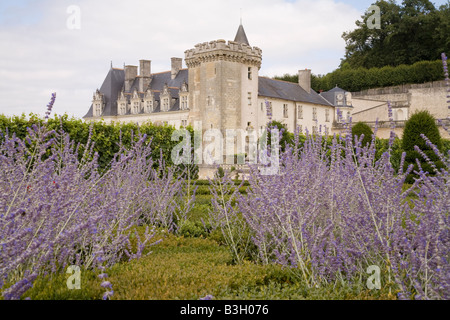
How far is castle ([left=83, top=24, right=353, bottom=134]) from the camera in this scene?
35.6 m

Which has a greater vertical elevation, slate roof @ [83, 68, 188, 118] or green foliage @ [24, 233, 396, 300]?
slate roof @ [83, 68, 188, 118]

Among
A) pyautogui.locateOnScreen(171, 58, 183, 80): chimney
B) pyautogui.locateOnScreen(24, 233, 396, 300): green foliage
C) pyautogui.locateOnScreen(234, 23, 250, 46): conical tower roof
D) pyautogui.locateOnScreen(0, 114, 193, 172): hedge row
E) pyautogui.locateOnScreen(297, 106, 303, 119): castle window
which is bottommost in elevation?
pyautogui.locateOnScreen(24, 233, 396, 300): green foliage

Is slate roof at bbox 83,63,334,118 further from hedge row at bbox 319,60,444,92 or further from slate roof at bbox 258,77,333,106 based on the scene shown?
hedge row at bbox 319,60,444,92

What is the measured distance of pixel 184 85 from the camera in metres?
41.8

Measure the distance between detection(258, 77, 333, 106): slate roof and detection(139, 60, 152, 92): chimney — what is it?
12238 mm

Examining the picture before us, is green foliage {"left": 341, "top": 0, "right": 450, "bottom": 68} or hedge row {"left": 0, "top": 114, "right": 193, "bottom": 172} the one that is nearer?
hedge row {"left": 0, "top": 114, "right": 193, "bottom": 172}

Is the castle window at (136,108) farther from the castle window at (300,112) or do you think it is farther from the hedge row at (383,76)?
the hedge row at (383,76)

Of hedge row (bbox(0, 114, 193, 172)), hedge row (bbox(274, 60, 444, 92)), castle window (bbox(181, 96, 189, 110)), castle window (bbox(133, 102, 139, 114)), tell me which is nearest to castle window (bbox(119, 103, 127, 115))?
castle window (bbox(133, 102, 139, 114))

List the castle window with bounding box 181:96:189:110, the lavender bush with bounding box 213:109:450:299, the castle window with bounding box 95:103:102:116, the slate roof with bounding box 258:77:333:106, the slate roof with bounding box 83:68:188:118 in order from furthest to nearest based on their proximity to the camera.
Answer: the castle window with bounding box 95:103:102:116 < the slate roof with bounding box 83:68:188:118 < the castle window with bounding box 181:96:189:110 < the slate roof with bounding box 258:77:333:106 < the lavender bush with bounding box 213:109:450:299

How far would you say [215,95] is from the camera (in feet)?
116

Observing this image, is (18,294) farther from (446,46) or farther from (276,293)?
(446,46)

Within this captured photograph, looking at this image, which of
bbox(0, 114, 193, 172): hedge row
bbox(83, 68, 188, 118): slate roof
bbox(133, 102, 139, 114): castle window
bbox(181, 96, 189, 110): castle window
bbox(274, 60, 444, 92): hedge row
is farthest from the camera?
bbox(274, 60, 444, 92): hedge row
